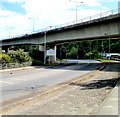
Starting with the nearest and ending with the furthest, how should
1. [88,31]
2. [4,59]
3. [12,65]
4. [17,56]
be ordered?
[12,65], [4,59], [88,31], [17,56]

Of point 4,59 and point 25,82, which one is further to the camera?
point 4,59

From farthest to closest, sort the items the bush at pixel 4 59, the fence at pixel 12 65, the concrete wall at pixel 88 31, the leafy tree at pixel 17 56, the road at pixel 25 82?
the leafy tree at pixel 17 56, the bush at pixel 4 59, the concrete wall at pixel 88 31, the fence at pixel 12 65, the road at pixel 25 82

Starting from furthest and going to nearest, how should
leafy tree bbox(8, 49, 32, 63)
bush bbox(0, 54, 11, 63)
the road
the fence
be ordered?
1. leafy tree bbox(8, 49, 32, 63)
2. bush bbox(0, 54, 11, 63)
3. the fence
4. the road

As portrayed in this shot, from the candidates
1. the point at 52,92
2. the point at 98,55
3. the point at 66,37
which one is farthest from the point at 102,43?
the point at 52,92

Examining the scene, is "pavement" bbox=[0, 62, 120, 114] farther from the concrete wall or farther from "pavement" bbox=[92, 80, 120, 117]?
the concrete wall

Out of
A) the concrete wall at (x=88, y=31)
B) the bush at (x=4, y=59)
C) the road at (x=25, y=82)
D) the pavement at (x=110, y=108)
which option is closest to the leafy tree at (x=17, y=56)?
the bush at (x=4, y=59)

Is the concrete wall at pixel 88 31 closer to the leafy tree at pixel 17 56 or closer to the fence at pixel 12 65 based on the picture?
the leafy tree at pixel 17 56

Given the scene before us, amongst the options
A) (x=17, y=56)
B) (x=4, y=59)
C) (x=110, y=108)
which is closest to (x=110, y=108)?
(x=110, y=108)

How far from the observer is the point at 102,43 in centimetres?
9875

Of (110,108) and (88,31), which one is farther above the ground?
(88,31)

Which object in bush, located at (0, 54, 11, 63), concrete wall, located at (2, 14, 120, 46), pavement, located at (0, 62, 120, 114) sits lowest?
pavement, located at (0, 62, 120, 114)

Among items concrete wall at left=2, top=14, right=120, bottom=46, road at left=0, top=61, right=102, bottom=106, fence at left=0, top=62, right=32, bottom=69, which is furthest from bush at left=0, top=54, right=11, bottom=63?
concrete wall at left=2, top=14, right=120, bottom=46

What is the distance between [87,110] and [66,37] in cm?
3398

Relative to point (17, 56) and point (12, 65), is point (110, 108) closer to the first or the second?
point (12, 65)
